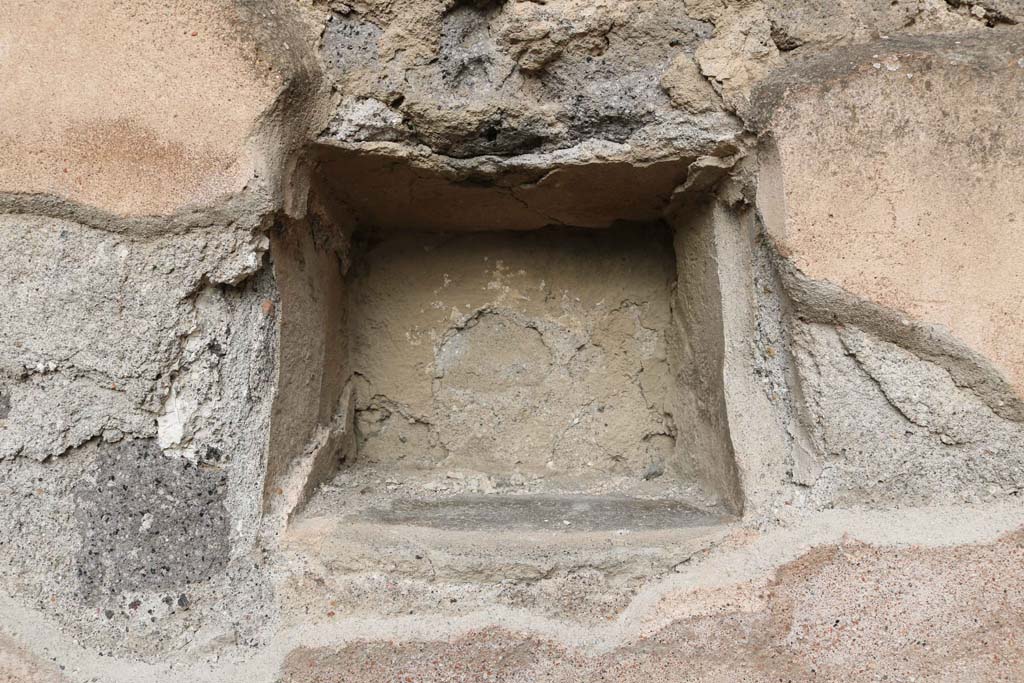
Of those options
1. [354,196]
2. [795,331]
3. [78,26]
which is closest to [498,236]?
[354,196]

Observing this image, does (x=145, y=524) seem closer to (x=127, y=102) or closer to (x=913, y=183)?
(x=127, y=102)

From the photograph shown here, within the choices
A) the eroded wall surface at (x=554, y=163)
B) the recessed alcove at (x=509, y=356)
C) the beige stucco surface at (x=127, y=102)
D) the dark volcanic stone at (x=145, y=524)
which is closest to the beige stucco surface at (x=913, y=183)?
the eroded wall surface at (x=554, y=163)

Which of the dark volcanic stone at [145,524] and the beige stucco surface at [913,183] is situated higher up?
the beige stucco surface at [913,183]

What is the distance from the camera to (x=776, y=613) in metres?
0.78

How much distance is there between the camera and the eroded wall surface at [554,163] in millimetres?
771

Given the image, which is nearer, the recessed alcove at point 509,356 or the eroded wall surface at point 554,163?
the eroded wall surface at point 554,163

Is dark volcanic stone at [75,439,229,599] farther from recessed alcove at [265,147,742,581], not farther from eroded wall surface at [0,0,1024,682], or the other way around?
recessed alcove at [265,147,742,581]

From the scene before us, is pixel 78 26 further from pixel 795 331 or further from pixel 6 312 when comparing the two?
pixel 795 331

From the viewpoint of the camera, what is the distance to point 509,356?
1.07 m

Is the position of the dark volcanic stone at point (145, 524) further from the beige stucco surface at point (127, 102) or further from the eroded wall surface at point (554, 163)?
the beige stucco surface at point (127, 102)

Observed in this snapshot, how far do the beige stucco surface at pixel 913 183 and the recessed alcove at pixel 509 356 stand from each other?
18 centimetres

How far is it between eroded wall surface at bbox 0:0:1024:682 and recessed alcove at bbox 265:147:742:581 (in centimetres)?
14

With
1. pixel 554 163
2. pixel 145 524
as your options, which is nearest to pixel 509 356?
pixel 554 163

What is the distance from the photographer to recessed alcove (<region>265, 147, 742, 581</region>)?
3.19ft
